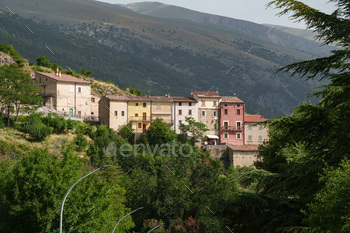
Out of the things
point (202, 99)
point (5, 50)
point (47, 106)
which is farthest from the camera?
point (5, 50)

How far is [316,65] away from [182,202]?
44.9 metres

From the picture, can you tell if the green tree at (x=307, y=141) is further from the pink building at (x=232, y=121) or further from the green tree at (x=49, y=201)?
the pink building at (x=232, y=121)

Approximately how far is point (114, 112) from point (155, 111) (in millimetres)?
7127

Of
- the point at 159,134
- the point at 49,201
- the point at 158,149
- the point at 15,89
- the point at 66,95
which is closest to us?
the point at 49,201

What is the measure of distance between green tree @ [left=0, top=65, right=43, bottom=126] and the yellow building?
49.6 ft

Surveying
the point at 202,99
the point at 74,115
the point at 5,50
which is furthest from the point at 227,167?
the point at 5,50

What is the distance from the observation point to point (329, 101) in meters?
13.2

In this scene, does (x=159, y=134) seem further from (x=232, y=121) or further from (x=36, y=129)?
(x=36, y=129)

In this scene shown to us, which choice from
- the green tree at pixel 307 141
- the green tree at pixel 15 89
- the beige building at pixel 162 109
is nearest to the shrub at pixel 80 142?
the green tree at pixel 15 89

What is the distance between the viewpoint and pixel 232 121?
297 ft

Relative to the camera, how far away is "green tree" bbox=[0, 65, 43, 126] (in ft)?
245

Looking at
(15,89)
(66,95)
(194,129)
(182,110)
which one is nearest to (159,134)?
(194,129)

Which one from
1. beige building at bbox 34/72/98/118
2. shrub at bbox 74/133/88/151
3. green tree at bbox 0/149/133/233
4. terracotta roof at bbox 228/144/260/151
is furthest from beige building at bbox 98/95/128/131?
green tree at bbox 0/149/133/233

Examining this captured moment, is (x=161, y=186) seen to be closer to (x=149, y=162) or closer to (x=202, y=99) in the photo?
(x=149, y=162)
